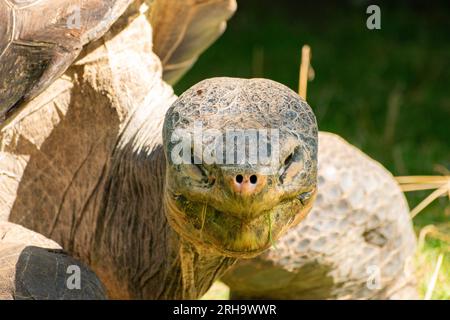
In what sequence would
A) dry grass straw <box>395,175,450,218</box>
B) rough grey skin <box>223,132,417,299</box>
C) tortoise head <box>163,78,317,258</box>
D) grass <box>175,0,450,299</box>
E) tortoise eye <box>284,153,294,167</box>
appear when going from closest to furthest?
tortoise head <box>163,78,317,258</box>
tortoise eye <box>284,153,294,167</box>
rough grey skin <box>223,132,417,299</box>
dry grass straw <box>395,175,450,218</box>
grass <box>175,0,450,299</box>

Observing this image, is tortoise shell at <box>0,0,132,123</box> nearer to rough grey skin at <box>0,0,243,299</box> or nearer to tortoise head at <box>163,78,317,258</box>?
rough grey skin at <box>0,0,243,299</box>

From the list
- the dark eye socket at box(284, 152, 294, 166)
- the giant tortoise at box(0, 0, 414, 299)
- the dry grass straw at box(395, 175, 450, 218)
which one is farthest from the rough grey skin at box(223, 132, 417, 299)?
the dark eye socket at box(284, 152, 294, 166)

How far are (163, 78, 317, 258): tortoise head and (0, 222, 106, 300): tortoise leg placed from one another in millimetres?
438

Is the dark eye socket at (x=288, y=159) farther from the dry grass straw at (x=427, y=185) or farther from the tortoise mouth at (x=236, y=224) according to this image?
the dry grass straw at (x=427, y=185)

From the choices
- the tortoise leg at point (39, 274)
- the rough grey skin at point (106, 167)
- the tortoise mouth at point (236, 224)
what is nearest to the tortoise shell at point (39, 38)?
the rough grey skin at point (106, 167)

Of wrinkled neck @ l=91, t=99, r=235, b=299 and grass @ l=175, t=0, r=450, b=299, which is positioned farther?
grass @ l=175, t=0, r=450, b=299

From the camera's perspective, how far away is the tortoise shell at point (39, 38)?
3154 mm

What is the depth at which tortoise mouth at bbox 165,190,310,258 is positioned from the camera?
268 cm

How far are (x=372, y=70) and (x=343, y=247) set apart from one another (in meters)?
4.25

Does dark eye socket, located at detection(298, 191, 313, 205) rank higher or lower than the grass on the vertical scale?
lower

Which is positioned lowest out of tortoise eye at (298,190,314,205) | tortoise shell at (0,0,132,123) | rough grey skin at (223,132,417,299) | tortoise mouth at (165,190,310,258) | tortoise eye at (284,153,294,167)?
rough grey skin at (223,132,417,299)

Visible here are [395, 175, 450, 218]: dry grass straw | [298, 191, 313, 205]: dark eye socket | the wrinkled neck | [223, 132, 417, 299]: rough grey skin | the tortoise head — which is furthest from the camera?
[395, 175, 450, 218]: dry grass straw

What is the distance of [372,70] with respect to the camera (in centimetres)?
819

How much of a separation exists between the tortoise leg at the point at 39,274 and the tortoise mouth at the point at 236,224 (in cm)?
49
